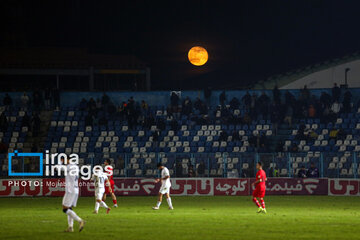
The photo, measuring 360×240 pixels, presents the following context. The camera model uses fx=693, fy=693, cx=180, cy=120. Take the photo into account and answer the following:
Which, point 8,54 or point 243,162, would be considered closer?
point 243,162

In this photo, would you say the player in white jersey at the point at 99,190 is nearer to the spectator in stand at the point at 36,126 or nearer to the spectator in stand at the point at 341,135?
the spectator in stand at the point at 341,135

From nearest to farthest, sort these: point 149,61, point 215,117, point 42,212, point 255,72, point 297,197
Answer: point 42,212
point 297,197
point 215,117
point 255,72
point 149,61

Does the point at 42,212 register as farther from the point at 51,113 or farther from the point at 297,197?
the point at 51,113

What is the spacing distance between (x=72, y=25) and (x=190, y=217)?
39.1m

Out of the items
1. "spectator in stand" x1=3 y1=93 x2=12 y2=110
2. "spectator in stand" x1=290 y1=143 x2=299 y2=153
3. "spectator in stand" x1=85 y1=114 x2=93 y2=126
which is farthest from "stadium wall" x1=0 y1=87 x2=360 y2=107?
"spectator in stand" x1=290 y1=143 x2=299 y2=153

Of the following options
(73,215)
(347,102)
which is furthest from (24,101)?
(73,215)

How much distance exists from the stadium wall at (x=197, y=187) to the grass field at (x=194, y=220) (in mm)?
4176

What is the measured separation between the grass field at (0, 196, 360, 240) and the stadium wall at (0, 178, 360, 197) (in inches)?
164

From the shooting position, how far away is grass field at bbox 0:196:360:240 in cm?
1895

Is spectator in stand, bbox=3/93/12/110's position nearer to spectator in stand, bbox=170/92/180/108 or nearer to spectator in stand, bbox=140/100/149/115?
spectator in stand, bbox=140/100/149/115

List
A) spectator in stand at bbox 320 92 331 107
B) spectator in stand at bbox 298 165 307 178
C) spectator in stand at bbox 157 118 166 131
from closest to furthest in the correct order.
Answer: spectator in stand at bbox 298 165 307 178, spectator in stand at bbox 320 92 331 107, spectator in stand at bbox 157 118 166 131

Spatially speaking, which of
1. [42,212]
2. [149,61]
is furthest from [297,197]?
[149,61]

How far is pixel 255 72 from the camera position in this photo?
184ft

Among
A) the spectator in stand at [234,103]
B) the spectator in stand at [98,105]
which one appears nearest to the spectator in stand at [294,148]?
the spectator in stand at [234,103]
